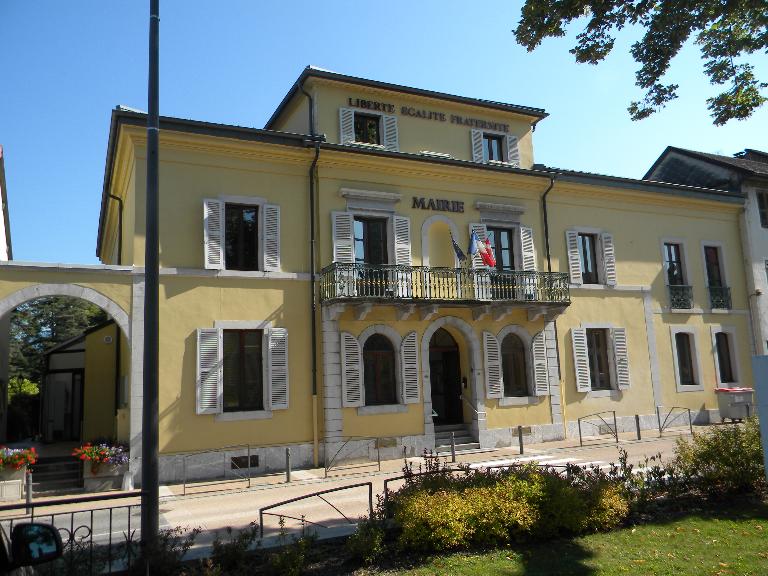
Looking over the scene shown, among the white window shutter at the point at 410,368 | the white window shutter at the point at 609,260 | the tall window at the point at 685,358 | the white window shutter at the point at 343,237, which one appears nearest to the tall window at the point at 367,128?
the white window shutter at the point at 343,237

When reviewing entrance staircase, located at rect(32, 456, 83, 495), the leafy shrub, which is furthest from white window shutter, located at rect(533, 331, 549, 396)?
entrance staircase, located at rect(32, 456, 83, 495)

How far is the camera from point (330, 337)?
16.4 metres

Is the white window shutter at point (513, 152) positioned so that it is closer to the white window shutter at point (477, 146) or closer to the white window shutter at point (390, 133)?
the white window shutter at point (477, 146)

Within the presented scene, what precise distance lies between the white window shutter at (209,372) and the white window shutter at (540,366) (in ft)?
31.5

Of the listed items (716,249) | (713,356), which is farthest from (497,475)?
(716,249)

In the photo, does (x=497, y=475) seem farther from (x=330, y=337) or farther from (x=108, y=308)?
(x=108, y=308)

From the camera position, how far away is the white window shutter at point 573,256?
2044cm

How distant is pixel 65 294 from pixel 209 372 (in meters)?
3.71

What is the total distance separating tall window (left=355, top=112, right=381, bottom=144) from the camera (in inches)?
725

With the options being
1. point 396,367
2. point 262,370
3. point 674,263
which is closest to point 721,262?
point 674,263

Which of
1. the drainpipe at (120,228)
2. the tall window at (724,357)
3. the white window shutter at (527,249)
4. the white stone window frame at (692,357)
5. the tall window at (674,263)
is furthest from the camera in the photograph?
the tall window at (724,357)

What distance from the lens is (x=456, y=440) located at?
58.2 feet

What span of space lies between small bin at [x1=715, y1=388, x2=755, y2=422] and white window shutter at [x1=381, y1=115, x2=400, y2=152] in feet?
48.4

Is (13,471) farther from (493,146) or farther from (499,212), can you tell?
(493,146)
